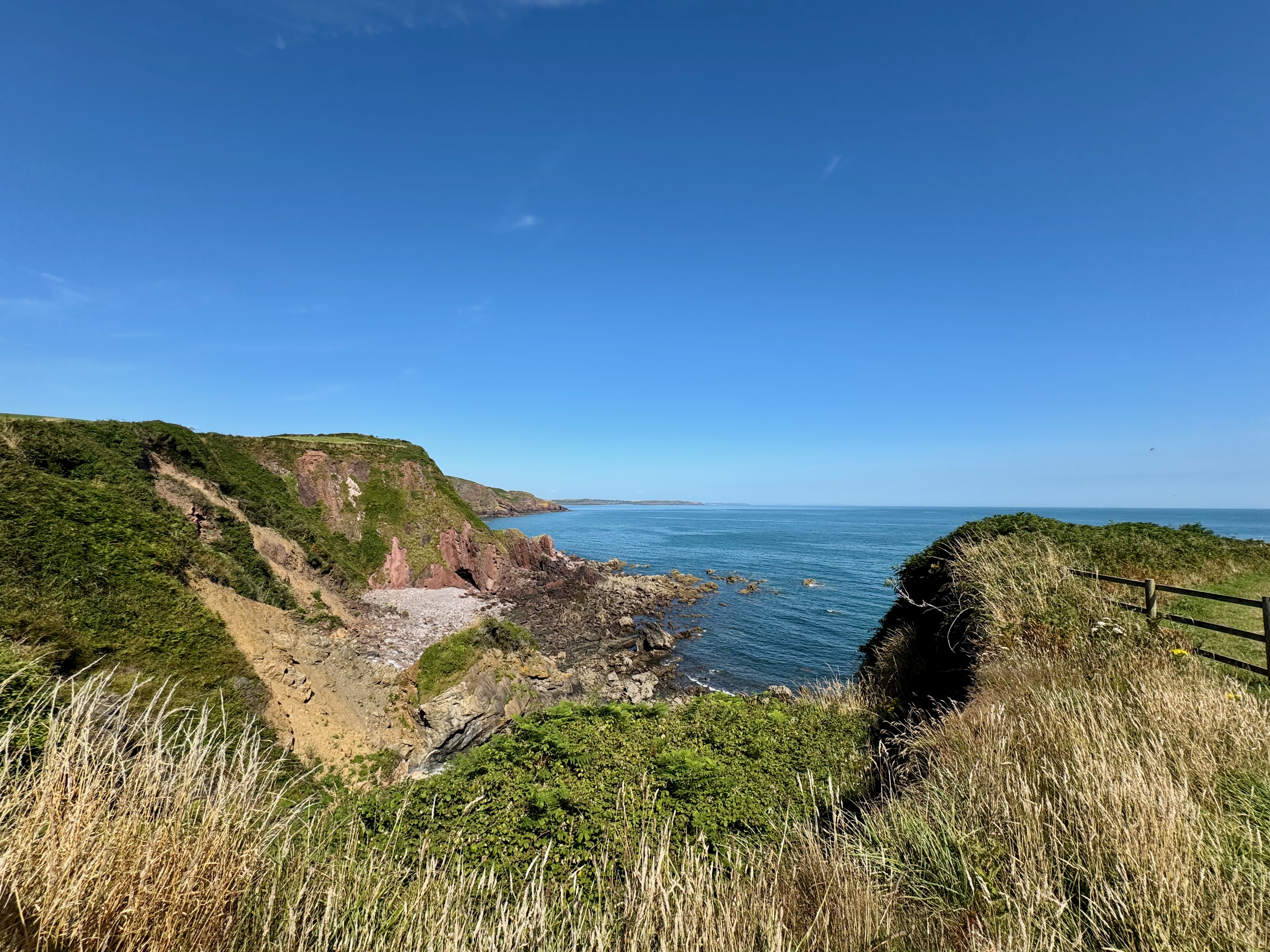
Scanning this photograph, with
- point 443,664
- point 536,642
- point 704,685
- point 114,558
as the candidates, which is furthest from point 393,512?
point 114,558

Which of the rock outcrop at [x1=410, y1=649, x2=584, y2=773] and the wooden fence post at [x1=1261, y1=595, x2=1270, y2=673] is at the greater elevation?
the wooden fence post at [x1=1261, y1=595, x2=1270, y2=673]

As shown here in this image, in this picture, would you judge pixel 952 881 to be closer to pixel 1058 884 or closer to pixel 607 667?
pixel 1058 884

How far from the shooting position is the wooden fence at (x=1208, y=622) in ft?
22.9

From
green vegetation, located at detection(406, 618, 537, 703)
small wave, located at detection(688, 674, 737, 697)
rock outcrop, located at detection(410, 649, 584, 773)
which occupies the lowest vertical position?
small wave, located at detection(688, 674, 737, 697)

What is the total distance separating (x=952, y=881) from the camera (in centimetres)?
419

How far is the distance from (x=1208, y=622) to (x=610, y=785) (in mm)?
10517

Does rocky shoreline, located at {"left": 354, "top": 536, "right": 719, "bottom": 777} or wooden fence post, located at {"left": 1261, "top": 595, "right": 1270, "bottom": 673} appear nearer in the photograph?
wooden fence post, located at {"left": 1261, "top": 595, "right": 1270, "bottom": 673}

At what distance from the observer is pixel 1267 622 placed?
6.93 meters

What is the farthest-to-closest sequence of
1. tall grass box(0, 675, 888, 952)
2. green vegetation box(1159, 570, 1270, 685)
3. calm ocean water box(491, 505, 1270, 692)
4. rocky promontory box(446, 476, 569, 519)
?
rocky promontory box(446, 476, 569, 519), calm ocean water box(491, 505, 1270, 692), green vegetation box(1159, 570, 1270, 685), tall grass box(0, 675, 888, 952)

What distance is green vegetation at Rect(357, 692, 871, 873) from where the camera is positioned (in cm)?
749

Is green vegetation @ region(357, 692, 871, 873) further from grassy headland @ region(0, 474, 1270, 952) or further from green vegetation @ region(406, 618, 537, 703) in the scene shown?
green vegetation @ region(406, 618, 537, 703)

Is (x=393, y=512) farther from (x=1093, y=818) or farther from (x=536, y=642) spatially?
(x=1093, y=818)

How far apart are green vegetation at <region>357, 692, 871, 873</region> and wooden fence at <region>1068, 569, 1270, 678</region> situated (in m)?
5.99

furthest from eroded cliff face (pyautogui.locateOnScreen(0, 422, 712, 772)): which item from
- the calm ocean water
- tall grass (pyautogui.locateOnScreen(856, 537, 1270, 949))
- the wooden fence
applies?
the wooden fence
